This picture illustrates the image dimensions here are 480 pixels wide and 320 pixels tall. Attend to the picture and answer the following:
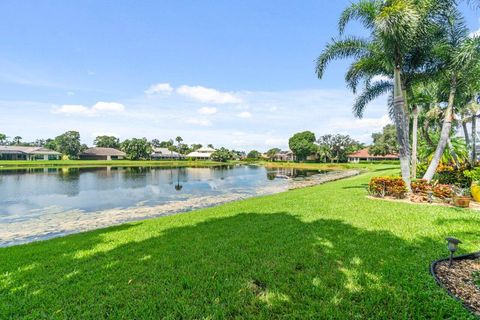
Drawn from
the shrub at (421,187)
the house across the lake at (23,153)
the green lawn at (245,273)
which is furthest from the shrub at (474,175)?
the house across the lake at (23,153)

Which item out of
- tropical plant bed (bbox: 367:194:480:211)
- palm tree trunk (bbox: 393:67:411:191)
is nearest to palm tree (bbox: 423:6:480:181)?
palm tree trunk (bbox: 393:67:411:191)

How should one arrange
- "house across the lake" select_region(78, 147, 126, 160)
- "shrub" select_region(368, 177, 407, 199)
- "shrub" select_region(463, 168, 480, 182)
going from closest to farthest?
"shrub" select_region(368, 177, 407, 199), "shrub" select_region(463, 168, 480, 182), "house across the lake" select_region(78, 147, 126, 160)

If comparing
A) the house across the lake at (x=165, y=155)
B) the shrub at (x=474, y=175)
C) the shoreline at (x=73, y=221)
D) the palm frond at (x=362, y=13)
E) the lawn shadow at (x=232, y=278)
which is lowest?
the shoreline at (x=73, y=221)

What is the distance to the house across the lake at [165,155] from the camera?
89.5m

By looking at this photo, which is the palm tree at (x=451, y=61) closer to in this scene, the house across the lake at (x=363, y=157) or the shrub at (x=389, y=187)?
the shrub at (x=389, y=187)

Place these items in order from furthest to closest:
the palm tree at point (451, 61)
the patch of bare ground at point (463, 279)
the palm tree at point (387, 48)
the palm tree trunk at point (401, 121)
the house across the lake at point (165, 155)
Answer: the house across the lake at point (165, 155) → the palm tree trunk at point (401, 121) → the palm tree at point (451, 61) → the palm tree at point (387, 48) → the patch of bare ground at point (463, 279)

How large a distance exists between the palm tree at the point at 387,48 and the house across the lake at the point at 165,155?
81.9 meters

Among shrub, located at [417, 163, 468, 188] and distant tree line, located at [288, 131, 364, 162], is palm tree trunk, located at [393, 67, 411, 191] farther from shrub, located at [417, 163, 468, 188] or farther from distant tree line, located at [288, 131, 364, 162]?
distant tree line, located at [288, 131, 364, 162]

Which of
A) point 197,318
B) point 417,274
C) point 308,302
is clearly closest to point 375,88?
point 417,274

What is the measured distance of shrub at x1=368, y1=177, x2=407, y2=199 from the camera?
11164 millimetres

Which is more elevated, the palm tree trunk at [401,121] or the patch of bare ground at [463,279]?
the palm tree trunk at [401,121]

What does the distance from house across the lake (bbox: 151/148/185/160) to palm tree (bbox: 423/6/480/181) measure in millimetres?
85262

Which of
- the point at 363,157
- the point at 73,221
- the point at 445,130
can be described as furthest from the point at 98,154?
the point at 445,130

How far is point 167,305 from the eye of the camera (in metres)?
3.36
